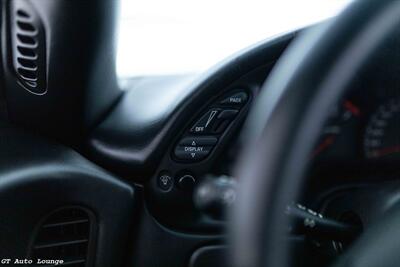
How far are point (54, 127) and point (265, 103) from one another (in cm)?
75

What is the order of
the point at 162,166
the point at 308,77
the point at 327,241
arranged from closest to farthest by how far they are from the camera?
the point at 308,77 → the point at 327,241 → the point at 162,166

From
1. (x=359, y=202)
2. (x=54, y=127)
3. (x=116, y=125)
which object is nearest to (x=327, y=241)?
(x=359, y=202)

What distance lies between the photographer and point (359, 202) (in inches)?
55.8

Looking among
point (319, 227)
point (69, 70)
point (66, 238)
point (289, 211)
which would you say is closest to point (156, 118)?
point (69, 70)

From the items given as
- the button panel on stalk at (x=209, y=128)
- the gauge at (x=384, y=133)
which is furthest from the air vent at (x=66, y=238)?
the gauge at (x=384, y=133)

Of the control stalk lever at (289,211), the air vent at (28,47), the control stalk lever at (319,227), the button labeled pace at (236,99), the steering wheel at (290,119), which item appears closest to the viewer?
the steering wheel at (290,119)

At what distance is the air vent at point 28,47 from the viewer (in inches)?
54.1

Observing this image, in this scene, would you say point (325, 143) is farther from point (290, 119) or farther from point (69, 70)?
point (290, 119)

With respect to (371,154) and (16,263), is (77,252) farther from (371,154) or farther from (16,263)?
(371,154)

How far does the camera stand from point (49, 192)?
1411 mm

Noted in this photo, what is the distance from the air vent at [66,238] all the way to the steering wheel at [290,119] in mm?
687

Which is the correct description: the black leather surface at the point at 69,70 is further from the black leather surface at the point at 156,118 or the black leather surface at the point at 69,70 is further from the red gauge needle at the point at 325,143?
the red gauge needle at the point at 325,143

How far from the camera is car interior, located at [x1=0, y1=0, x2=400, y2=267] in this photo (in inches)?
54.8

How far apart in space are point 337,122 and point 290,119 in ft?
2.47
